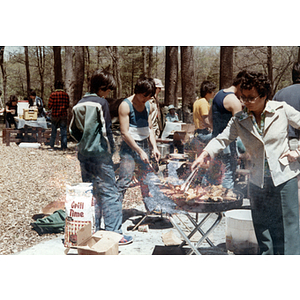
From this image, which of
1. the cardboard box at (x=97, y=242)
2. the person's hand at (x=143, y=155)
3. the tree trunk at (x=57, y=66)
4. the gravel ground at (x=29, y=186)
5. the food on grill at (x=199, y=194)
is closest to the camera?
the food on grill at (x=199, y=194)

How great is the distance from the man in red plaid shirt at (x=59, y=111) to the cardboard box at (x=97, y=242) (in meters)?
1.07

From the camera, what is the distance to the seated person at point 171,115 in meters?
4.59

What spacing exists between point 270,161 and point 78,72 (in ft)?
8.28

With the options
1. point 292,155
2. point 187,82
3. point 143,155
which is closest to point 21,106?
point 143,155

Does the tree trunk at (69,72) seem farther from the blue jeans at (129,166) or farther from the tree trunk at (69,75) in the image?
the blue jeans at (129,166)

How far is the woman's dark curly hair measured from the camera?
360 cm

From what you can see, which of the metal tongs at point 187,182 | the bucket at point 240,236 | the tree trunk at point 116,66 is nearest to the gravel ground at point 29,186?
the metal tongs at point 187,182

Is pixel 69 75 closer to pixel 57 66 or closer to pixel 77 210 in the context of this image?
pixel 57 66

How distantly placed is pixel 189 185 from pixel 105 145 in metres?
1.07

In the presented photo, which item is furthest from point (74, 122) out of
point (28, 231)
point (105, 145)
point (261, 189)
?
point (261, 189)

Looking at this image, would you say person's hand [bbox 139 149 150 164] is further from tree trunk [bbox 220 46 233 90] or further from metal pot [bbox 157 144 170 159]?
tree trunk [bbox 220 46 233 90]

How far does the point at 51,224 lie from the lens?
4527 millimetres

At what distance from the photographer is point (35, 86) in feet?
15.7
